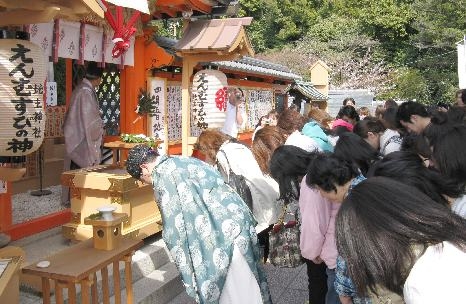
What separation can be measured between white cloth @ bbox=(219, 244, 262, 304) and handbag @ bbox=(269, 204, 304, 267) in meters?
0.81

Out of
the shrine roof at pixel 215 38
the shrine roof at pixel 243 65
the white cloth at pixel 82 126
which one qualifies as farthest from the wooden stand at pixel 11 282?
the shrine roof at pixel 243 65

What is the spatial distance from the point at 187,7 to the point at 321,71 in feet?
61.4

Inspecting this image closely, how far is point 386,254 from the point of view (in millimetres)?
1528

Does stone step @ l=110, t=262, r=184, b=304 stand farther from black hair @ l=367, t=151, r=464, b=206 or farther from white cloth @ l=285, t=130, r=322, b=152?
black hair @ l=367, t=151, r=464, b=206

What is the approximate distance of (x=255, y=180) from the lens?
177 inches

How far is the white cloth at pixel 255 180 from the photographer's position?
14.6 feet

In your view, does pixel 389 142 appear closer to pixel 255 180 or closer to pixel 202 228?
pixel 255 180

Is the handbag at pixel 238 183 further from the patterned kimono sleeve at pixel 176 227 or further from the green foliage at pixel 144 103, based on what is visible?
the green foliage at pixel 144 103

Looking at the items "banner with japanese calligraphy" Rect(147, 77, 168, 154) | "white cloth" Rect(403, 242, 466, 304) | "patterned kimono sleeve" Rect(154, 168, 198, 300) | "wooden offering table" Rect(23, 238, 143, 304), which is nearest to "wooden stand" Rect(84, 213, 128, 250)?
"wooden offering table" Rect(23, 238, 143, 304)

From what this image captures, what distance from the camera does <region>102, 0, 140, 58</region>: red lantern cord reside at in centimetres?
671

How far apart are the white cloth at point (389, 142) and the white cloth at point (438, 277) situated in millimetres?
3781

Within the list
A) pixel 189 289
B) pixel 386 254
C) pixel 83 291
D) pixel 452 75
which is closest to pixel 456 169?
pixel 386 254

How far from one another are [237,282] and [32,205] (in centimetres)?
492

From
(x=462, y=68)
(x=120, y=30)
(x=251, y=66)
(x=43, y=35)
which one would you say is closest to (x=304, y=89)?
(x=462, y=68)
